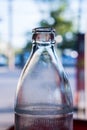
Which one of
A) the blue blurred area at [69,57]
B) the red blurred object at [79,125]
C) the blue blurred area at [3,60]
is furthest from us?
the blue blurred area at [3,60]

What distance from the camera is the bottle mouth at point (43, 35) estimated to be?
55 centimetres

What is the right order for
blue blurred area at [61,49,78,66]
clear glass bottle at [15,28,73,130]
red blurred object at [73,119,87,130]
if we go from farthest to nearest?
blue blurred area at [61,49,78,66]
red blurred object at [73,119,87,130]
clear glass bottle at [15,28,73,130]

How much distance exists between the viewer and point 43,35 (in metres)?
0.55

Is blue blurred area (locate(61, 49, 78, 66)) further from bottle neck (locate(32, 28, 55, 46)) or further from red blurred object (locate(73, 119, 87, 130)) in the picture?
bottle neck (locate(32, 28, 55, 46))

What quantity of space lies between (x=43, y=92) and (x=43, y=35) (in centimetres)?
10

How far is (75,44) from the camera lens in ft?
16.7

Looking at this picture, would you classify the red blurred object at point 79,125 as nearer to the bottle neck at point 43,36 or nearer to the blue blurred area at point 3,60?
the bottle neck at point 43,36

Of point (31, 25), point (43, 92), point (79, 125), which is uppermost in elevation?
point (31, 25)

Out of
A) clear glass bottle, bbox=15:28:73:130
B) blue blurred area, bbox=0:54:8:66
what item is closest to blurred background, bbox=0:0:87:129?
blue blurred area, bbox=0:54:8:66

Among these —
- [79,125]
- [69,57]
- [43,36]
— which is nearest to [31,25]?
[69,57]

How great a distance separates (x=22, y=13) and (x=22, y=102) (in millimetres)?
4629

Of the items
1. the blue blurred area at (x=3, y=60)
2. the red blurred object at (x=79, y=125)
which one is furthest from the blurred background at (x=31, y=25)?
the red blurred object at (x=79, y=125)

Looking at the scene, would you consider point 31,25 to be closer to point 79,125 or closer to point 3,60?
point 3,60

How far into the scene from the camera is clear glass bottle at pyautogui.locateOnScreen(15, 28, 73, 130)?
1.73 feet
